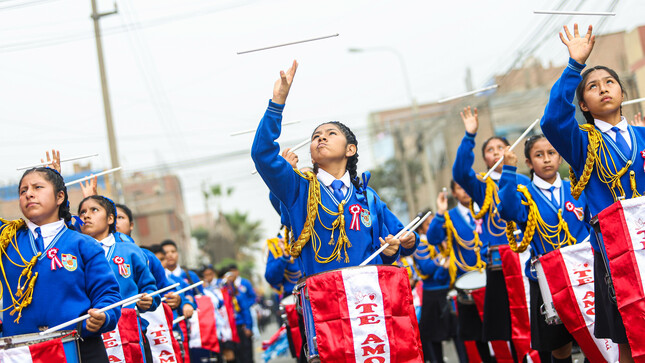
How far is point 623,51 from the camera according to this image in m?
17.1

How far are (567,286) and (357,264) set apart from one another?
5.81ft

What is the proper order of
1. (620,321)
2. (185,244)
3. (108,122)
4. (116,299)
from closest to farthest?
(620,321)
(116,299)
(108,122)
(185,244)

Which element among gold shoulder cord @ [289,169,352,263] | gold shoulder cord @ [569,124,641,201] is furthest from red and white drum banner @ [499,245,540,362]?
gold shoulder cord @ [289,169,352,263]

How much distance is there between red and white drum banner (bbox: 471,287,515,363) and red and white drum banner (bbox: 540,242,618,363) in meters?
2.22

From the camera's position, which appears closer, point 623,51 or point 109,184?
point 623,51

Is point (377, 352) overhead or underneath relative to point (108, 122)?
underneath

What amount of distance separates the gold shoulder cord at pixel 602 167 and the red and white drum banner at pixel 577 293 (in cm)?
116

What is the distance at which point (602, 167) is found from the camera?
5199 millimetres

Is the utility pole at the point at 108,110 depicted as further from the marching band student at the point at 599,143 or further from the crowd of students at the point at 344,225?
the marching band student at the point at 599,143

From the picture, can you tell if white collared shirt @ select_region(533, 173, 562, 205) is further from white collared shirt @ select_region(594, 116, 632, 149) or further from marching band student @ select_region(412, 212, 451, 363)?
marching band student @ select_region(412, 212, 451, 363)

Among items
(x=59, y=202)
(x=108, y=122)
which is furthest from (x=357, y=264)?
(x=108, y=122)

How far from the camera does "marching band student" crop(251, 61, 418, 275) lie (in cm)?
564

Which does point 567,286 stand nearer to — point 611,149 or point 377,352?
point 611,149

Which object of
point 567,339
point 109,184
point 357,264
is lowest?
point 567,339
